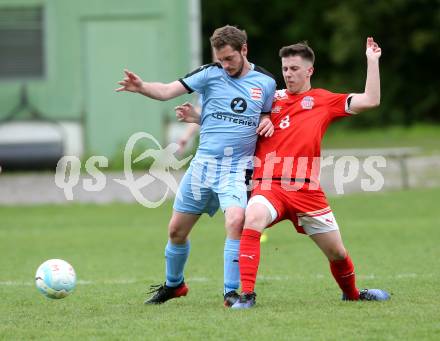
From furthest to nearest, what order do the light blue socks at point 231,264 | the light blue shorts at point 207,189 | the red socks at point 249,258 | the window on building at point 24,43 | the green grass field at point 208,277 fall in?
the window on building at point 24,43, the light blue shorts at point 207,189, the light blue socks at point 231,264, the red socks at point 249,258, the green grass field at point 208,277

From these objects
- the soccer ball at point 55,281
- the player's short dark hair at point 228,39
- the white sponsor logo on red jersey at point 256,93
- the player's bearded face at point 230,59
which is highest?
the player's short dark hair at point 228,39

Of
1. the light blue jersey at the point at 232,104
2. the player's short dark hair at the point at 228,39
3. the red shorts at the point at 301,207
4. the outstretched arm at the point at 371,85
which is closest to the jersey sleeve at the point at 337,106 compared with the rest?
the outstretched arm at the point at 371,85

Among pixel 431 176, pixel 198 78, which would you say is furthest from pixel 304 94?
pixel 431 176

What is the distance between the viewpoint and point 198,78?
7.86 metres

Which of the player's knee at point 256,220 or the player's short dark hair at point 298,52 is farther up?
the player's short dark hair at point 298,52

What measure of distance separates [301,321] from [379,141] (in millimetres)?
24878

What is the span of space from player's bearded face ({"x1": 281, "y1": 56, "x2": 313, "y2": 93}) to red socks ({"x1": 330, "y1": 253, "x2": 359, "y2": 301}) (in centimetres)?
135

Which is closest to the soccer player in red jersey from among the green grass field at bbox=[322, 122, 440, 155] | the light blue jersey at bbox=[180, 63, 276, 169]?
the light blue jersey at bbox=[180, 63, 276, 169]

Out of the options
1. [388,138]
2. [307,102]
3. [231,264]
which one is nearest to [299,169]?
[307,102]

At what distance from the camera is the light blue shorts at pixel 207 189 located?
307 inches

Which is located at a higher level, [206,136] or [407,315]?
[206,136]

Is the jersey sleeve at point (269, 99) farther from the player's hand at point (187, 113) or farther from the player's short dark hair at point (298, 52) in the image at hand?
the player's hand at point (187, 113)

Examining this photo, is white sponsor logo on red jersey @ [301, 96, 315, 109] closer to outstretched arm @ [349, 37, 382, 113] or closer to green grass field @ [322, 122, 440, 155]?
outstretched arm @ [349, 37, 382, 113]

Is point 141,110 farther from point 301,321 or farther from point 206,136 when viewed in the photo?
point 301,321
